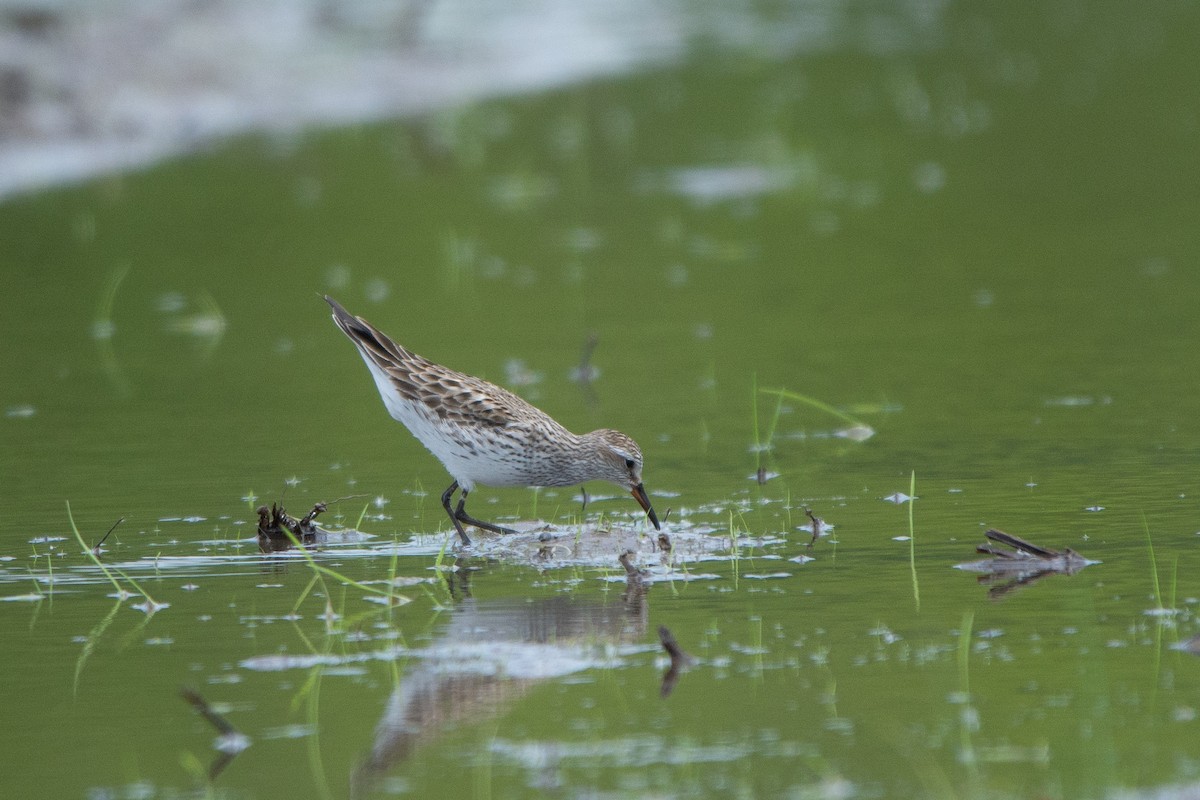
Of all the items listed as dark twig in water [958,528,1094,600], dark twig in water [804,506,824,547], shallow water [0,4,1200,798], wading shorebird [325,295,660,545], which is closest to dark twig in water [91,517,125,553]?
shallow water [0,4,1200,798]

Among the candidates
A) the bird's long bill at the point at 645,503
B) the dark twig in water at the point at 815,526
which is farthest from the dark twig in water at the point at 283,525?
the dark twig in water at the point at 815,526

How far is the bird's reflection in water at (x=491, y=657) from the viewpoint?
19.4 feet

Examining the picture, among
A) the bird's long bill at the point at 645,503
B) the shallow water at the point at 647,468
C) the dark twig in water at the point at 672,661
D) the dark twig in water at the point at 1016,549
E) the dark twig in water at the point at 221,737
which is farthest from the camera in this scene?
the bird's long bill at the point at 645,503

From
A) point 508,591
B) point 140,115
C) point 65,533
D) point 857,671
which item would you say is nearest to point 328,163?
point 140,115

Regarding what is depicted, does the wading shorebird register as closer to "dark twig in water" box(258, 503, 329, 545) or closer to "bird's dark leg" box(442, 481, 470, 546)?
"bird's dark leg" box(442, 481, 470, 546)

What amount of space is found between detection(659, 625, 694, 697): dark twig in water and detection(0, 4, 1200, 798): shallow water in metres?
0.04

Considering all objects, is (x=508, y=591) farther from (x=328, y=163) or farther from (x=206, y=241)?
(x=328, y=163)

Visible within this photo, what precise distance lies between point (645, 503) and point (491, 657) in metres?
2.09

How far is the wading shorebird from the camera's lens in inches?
339

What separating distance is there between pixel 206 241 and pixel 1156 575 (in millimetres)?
12640

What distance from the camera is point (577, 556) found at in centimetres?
816

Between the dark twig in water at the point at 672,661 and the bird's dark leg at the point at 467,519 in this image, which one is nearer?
the dark twig in water at the point at 672,661

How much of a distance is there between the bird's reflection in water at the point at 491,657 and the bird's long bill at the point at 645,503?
0.77m

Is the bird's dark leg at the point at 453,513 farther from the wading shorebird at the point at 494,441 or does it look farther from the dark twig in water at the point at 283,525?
the dark twig in water at the point at 283,525
